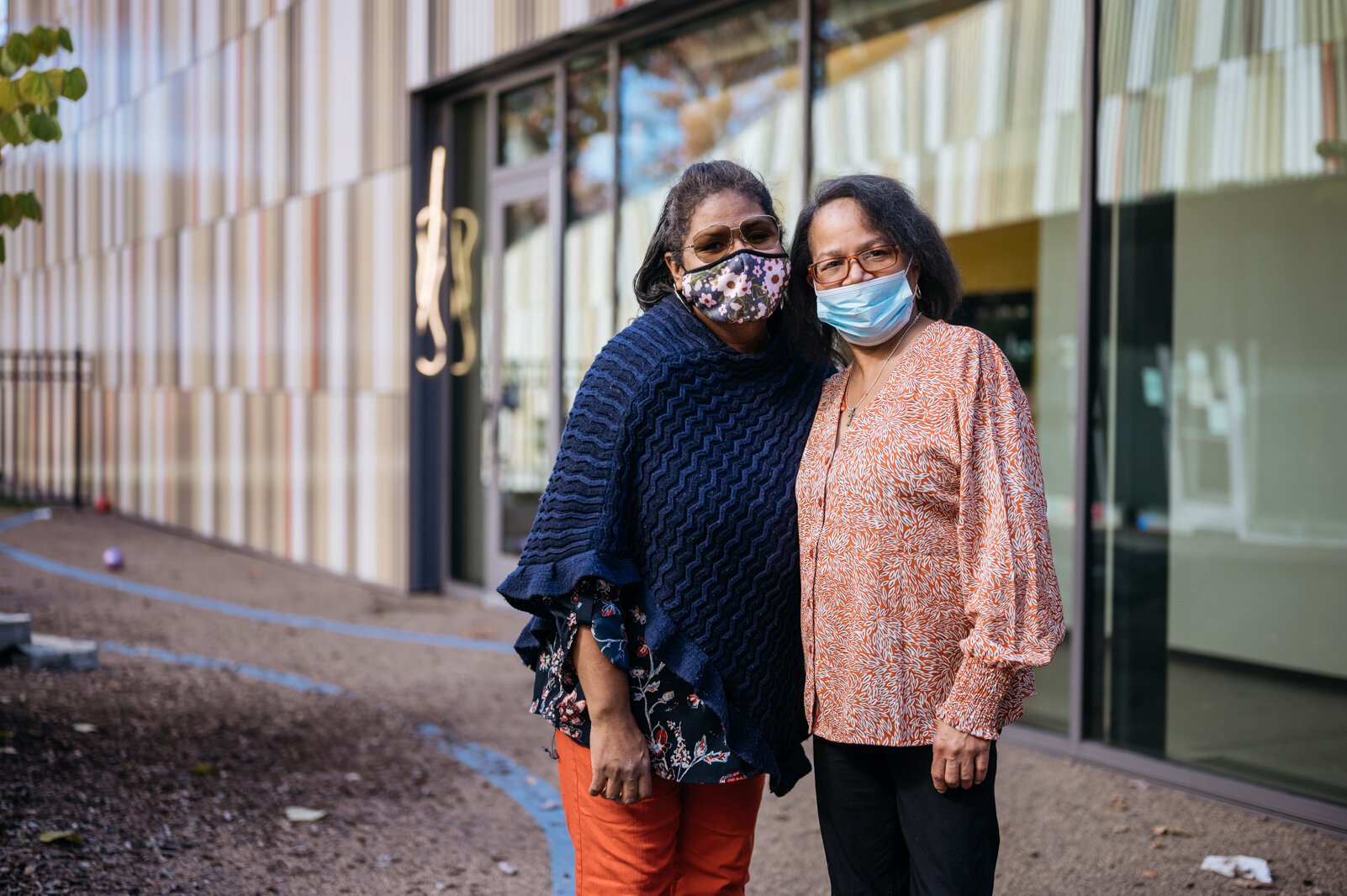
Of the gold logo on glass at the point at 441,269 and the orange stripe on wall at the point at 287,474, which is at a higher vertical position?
the gold logo on glass at the point at 441,269

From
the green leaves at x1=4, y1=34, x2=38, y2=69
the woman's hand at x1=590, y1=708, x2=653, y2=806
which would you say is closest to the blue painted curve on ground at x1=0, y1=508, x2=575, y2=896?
the woman's hand at x1=590, y1=708, x2=653, y2=806

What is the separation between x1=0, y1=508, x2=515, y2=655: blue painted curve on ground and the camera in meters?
7.82

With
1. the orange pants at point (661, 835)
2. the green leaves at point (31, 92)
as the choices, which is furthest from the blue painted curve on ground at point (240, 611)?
the orange pants at point (661, 835)

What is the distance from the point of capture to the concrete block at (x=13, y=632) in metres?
6.21

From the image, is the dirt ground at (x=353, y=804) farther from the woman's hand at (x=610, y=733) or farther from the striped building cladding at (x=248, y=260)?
the striped building cladding at (x=248, y=260)

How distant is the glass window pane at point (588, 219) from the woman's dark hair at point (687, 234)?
552 centimetres

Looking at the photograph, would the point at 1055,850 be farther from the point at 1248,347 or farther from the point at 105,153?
the point at 105,153

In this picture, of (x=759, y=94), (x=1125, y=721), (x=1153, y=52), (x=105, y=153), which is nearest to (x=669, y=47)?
(x=759, y=94)

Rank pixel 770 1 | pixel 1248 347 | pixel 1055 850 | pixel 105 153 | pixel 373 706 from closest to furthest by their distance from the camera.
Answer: pixel 1055 850
pixel 1248 347
pixel 373 706
pixel 770 1
pixel 105 153

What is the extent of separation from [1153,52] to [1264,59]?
1.45 feet

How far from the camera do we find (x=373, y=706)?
6.12m

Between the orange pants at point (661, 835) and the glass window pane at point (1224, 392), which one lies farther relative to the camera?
the glass window pane at point (1224, 392)

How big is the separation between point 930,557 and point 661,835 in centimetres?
77

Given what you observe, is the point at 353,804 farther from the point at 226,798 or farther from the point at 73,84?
the point at 73,84
